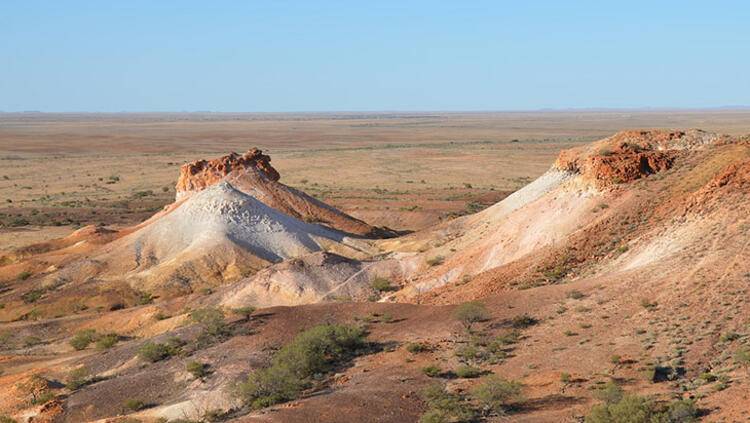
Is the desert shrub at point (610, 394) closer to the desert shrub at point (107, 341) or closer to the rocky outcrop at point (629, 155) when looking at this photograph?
the rocky outcrop at point (629, 155)

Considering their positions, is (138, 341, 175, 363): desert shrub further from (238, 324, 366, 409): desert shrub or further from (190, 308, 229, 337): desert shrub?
(238, 324, 366, 409): desert shrub

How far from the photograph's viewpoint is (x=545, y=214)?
36.1 metres

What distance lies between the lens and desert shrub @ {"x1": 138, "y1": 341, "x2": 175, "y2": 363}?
26.1 m

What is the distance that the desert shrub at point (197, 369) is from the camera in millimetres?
24078

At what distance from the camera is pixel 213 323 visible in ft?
89.9

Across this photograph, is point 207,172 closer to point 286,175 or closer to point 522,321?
point 522,321

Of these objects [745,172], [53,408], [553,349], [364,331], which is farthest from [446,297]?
[53,408]

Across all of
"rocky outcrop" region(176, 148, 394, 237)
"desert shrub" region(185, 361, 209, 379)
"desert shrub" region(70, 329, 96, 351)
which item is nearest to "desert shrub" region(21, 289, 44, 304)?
"desert shrub" region(70, 329, 96, 351)

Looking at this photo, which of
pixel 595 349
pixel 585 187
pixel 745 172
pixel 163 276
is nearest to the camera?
pixel 595 349

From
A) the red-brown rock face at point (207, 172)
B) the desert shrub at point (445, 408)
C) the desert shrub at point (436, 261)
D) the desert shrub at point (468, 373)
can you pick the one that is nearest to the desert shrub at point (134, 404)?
the desert shrub at point (445, 408)

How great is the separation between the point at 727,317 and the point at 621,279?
411 centimetres

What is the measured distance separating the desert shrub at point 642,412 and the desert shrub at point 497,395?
204 centimetres

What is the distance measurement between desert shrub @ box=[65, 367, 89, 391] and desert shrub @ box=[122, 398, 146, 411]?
252 centimetres

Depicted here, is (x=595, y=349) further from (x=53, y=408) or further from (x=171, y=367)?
(x=53, y=408)
